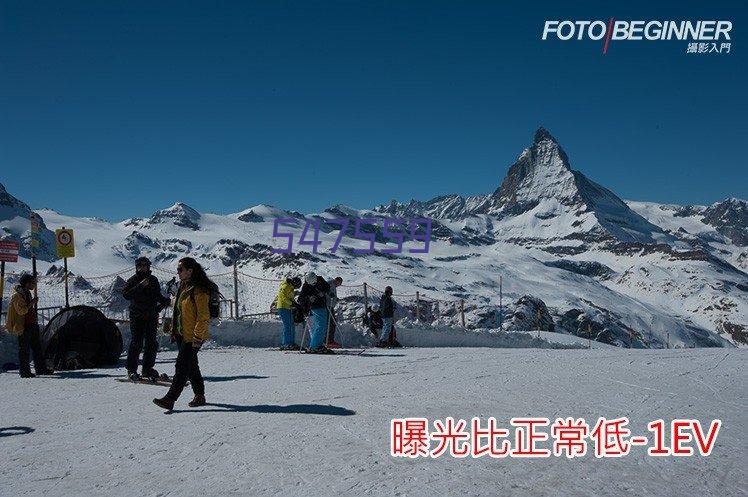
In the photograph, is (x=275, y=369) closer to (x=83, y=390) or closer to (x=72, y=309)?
(x=83, y=390)

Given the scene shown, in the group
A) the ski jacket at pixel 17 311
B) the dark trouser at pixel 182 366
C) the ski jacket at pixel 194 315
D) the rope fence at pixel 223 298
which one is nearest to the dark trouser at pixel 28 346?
the ski jacket at pixel 17 311

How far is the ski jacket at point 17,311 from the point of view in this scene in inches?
394

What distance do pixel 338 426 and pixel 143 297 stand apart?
4415 millimetres

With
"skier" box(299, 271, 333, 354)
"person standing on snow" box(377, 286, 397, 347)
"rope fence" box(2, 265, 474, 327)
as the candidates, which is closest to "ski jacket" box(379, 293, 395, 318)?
"person standing on snow" box(377, 286, 397, 347)

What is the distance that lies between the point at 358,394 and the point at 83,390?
4.16m

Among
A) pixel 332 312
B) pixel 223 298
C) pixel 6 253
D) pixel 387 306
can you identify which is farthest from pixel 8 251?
pixel 387 306

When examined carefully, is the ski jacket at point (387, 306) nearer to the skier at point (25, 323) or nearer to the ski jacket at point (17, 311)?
the skier at point (25, 323)

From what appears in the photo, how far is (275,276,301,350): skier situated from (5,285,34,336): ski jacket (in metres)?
5.47

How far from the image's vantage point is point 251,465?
4914mm

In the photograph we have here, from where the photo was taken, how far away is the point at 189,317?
6.89 m

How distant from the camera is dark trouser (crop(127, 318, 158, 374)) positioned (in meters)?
9.06

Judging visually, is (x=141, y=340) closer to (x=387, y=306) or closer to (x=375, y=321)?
(x=387, y=306)

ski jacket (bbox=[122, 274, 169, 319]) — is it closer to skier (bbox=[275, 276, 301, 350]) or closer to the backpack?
the backpack

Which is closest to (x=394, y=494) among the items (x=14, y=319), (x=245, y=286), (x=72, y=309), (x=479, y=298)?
(x=14, y=319)
